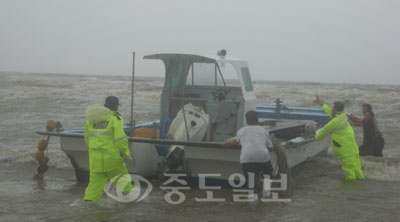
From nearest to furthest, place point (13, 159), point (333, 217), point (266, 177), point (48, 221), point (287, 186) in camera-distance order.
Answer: point (48, 221) < point (333, 217) < point (266, 177) < point (287, 186) < point (13, 159)

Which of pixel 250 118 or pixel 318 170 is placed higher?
pixel 250 118

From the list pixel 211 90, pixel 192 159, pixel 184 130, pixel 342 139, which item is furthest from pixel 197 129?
pixel 342 139

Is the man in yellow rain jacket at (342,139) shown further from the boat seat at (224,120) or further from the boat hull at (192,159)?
the boat seat at (224,120)

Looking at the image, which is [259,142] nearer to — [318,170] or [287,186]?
[287,186]

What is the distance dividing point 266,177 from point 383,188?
259 centimetres

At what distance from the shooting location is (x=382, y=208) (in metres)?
7.17

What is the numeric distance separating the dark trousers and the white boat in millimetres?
567

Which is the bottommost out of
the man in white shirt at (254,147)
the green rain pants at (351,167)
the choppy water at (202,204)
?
the choppy water at (202,204)

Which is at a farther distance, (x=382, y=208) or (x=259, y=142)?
(x=382, y=208)

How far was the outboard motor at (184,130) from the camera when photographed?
8.03 metres

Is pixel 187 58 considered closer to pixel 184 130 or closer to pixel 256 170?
pixel 184 130

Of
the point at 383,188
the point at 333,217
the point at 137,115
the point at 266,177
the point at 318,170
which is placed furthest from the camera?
the point at 137,115

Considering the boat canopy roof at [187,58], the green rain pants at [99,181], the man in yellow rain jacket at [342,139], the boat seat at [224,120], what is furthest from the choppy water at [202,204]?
the boat canopy roof at [187,58]

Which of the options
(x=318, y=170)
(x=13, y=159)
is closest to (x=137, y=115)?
(x=13, y=159)
